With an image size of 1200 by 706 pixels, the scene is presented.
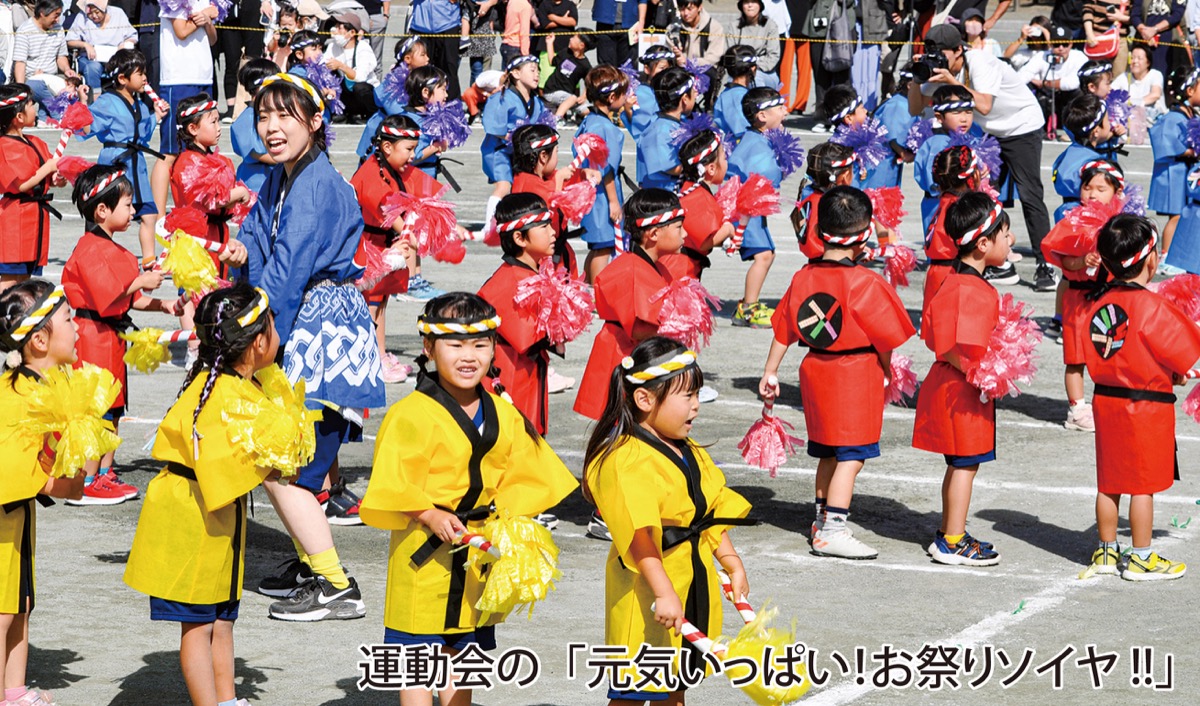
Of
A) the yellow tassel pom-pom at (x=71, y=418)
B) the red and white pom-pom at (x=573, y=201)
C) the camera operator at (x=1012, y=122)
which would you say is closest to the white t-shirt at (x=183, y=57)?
the camera operator at (x=1012, y=122)

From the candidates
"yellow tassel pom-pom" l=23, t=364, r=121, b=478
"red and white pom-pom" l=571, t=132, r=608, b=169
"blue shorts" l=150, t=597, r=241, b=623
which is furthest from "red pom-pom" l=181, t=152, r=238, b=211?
"blue shorts" l=150, t=597, r=241, b=623

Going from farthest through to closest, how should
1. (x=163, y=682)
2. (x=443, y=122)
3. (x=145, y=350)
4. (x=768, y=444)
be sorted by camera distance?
(x=443, y=122)
(x=768, y=444)
(x=145, y=350)
(x=163, y=682)

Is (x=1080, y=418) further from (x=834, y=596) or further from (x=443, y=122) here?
(x=443, y=122)

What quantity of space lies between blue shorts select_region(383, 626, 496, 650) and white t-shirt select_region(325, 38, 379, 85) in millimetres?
18382

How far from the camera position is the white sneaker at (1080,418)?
1040 cm

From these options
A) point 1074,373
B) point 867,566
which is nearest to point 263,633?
point 867,566

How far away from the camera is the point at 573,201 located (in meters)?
10.2

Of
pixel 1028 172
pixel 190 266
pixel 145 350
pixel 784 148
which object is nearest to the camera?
pixel 145 350

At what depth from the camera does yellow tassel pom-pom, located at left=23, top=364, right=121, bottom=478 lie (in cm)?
541

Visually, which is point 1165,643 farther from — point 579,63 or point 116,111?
point 579,63

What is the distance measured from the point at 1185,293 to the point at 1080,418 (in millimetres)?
2382

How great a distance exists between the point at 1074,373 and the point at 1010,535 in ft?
7.69

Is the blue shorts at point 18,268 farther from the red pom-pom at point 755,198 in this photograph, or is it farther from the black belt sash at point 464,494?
the black belt sash at point 464,494

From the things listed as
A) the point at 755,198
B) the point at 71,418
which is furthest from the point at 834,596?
the point at 755,198
